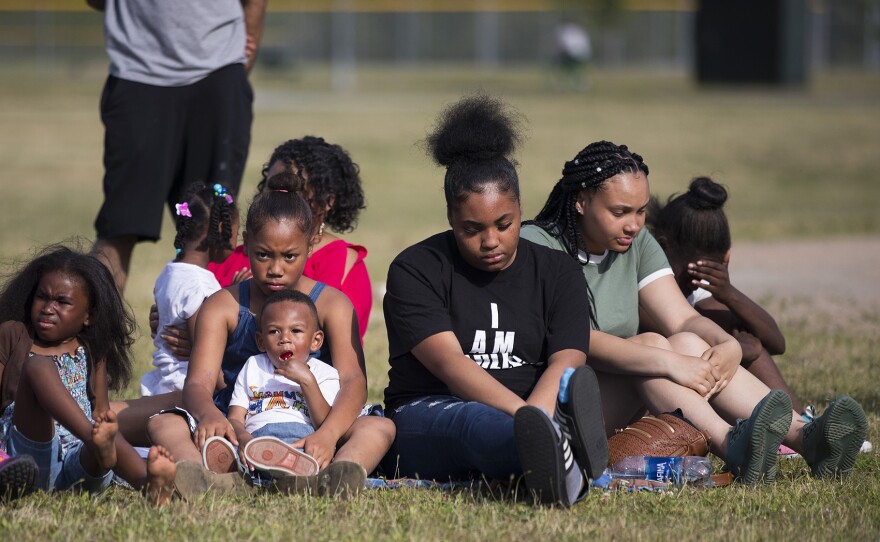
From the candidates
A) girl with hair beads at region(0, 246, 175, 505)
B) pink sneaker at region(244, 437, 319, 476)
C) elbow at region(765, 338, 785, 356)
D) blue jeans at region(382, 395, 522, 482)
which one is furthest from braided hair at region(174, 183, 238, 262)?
elbow at region(765, 338, 785, 356)

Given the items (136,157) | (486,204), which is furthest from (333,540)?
(136,157)

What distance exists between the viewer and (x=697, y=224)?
16.7ft

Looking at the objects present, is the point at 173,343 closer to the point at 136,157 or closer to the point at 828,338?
the point at 136,157

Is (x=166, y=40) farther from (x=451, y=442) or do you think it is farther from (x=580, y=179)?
(x=451, y=442)

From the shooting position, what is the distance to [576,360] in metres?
4.08

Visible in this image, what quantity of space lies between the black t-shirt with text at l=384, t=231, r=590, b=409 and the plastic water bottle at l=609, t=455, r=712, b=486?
42cm

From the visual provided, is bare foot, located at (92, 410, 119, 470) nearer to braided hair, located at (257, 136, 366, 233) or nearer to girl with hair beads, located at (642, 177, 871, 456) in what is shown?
braided hair, located at (257, 136, 366, 233)

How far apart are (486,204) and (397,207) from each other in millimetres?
11717

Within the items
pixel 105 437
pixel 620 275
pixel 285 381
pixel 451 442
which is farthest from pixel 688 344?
pixel 105 437

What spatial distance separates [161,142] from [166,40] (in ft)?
1.71

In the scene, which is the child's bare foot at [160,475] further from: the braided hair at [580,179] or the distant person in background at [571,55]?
the distant person in background at [571,55]

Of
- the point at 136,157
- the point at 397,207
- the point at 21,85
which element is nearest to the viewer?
the point at 136,157

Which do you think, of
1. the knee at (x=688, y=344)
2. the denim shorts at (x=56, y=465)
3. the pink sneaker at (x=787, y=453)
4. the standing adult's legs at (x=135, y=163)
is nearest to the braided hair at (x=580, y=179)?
the knee at (x=688, y=344)

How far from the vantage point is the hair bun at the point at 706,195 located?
16.8 feet
